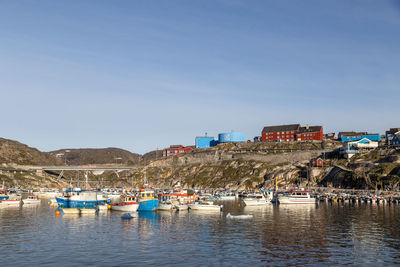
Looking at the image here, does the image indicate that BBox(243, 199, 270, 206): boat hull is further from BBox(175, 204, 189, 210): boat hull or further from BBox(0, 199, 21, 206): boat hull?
BBox(0, 199, 21, 206): boat hull

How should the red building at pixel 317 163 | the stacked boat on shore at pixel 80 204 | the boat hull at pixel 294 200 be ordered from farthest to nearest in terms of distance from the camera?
the red building at pixel 317 163 → the boat hull at pixel 294 200 → the stacked boat on shore at pixel 80 204

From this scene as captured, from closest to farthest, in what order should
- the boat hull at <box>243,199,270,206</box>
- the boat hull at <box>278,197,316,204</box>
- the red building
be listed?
1. the boat hull at <box>243,199,270,206</box>
2. the boat hull at <box>278,197,316,204</box>
3. the red building

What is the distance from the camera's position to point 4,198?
12712 centimetres

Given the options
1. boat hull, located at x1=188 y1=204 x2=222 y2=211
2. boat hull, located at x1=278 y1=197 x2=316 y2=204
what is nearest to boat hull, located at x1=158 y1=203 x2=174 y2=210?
boat hull, located at x1=188 y1=204 x2=222 y2=211

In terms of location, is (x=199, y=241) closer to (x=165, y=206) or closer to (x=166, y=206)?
(x=166, y=206)

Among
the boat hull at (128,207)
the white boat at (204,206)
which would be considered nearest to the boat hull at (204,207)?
the white boat at (204,206)

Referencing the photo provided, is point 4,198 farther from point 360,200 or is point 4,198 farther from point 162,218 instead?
point 360,200

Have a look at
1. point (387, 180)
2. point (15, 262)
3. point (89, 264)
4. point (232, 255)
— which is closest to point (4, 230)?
point (15, 262)

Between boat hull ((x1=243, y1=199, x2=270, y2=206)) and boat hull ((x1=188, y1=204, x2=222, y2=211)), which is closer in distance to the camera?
boat hull ((x1=188, y1=204, x2=222, y2=211))

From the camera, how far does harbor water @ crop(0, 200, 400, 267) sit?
1756 inches

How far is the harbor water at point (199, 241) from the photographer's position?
44.6 m

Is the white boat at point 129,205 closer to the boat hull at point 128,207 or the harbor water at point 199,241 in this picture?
the boat hull at point 128,207

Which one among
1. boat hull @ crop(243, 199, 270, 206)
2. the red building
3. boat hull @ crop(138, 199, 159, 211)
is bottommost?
boat hull @ crop(243, 199, 270, 206)

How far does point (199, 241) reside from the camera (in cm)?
5641
